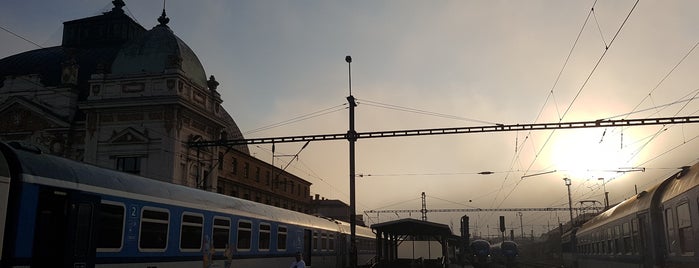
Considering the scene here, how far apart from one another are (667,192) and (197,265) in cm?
1178

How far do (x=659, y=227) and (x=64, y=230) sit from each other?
13.3m

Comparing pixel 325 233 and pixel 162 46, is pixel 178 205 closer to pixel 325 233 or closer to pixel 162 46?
pixel 325 233

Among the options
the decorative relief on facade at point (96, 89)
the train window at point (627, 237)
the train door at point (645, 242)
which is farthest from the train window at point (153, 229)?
the decorative relief on facade at point (96, 89)

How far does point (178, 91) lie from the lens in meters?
36.7

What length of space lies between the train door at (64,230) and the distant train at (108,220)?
0.02 m

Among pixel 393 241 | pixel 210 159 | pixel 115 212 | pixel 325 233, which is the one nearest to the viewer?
pixel 115 212

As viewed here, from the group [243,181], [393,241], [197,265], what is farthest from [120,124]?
[197,265]

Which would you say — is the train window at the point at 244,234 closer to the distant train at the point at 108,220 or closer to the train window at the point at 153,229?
the distant train at the point at 108,220

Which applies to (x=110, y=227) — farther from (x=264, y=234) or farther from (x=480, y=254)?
(x=480, y=254)

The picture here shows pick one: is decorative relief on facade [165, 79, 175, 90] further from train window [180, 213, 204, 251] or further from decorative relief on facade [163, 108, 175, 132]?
train window [180, 213, 204, 251]

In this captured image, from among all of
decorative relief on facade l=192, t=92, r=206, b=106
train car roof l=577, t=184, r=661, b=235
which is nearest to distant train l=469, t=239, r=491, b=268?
decorative relief on facade l=192, t=92, r=206, b=106

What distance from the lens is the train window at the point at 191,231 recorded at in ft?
47.2

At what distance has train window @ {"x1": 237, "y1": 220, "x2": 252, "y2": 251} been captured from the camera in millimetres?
17798

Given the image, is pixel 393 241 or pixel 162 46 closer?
pixel 393 241
